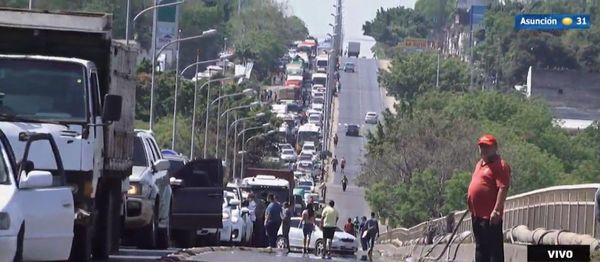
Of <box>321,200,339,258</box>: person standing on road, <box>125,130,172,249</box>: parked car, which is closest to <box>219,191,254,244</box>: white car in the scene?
<box>321,200,339,258</box>: person standing on road

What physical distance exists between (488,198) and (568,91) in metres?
124

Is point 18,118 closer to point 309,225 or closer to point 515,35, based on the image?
point 309,225

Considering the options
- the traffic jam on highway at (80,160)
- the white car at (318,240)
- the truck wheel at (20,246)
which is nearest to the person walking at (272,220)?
the white car at (318,240)

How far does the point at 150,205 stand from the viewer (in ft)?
81.5

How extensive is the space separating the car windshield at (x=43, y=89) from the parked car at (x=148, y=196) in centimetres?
463

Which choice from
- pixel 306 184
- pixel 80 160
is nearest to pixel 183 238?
pixel 80 160

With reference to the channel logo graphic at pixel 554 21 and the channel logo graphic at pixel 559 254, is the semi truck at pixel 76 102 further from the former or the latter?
the channel logo graphic at pixel 554 21

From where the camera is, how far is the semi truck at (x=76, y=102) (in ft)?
62.6

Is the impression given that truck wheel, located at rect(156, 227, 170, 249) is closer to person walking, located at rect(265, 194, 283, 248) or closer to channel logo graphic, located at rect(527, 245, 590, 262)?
channel logo graphic, located at rect(527, 245, 590, 262)

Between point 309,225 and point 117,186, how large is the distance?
692 inches

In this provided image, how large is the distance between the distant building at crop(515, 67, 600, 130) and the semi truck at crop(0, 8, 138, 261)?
116188 mm

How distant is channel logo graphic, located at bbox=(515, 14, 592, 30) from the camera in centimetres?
6347

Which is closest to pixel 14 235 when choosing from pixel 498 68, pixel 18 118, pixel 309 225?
pixel 18 118

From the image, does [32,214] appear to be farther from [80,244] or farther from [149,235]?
[149,235]
